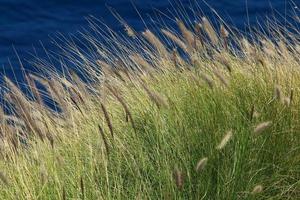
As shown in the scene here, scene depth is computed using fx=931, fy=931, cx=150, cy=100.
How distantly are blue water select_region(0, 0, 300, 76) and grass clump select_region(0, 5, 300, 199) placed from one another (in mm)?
6053

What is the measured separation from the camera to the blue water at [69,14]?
1152 cm

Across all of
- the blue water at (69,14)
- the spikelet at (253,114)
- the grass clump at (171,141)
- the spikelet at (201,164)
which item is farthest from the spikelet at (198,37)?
the blue water at (69,14)

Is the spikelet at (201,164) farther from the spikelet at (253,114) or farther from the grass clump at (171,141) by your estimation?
the spikelet at (253,114)

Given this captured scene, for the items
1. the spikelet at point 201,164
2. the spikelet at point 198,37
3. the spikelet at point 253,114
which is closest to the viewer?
the spikelet at point 201,164

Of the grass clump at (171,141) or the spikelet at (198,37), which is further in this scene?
the spikelet at (198,37)

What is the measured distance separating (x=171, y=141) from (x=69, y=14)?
7865 mm

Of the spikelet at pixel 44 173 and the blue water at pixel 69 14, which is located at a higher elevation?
the blue water at pixel 69 14

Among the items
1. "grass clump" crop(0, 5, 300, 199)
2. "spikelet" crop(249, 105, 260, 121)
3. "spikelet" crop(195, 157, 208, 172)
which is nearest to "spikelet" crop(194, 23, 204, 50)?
"grass clump" crop(0, 5, 300, 199)

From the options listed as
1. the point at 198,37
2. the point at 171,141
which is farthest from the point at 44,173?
the point at 198,37

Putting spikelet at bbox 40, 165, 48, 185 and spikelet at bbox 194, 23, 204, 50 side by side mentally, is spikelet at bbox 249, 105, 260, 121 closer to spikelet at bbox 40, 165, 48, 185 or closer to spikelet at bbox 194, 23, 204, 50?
spikelet at bbox 194, 23, 204, 50

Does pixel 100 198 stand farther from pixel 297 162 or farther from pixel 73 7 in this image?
pixel 73 7

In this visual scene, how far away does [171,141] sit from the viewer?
4.69m

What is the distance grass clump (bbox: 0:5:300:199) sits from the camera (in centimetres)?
428

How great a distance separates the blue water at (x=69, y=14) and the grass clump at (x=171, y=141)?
605cm
